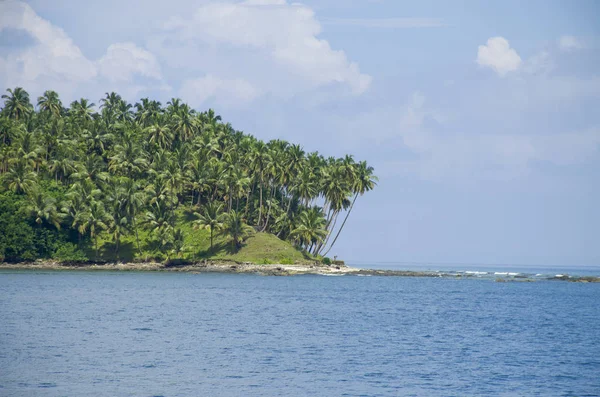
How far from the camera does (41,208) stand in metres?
109

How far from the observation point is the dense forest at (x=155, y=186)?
363ft

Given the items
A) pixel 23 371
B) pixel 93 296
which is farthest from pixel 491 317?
pixel 23 371

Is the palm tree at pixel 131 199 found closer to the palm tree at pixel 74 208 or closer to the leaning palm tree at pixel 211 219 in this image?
the palm tree at pixel 74 208

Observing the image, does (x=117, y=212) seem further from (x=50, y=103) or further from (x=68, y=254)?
(x=50, y=103)

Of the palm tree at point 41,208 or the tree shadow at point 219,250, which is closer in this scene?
the palm tree at point 41,208

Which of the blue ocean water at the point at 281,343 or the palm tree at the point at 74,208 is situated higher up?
the palm tree at the point at 74,208

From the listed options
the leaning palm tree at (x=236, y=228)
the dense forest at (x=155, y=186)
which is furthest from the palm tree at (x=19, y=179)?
the leaning palm tree at (x=236, y=228)

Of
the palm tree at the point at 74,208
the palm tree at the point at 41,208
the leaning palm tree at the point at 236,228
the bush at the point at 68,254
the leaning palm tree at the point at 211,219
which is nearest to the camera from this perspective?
the palm tree at the point at 41,208

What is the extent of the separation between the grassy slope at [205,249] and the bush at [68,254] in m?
1.97

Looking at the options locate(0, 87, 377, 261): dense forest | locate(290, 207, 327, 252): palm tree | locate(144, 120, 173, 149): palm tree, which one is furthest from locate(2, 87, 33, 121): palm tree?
locate(290, 207, 327, 252): palm tree

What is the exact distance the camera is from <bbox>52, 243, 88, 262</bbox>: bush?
112125mm

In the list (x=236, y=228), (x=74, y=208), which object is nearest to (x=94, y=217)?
(x=74, y=208)

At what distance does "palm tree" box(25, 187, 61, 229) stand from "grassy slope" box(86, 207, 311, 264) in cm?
854

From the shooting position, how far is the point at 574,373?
128ft
